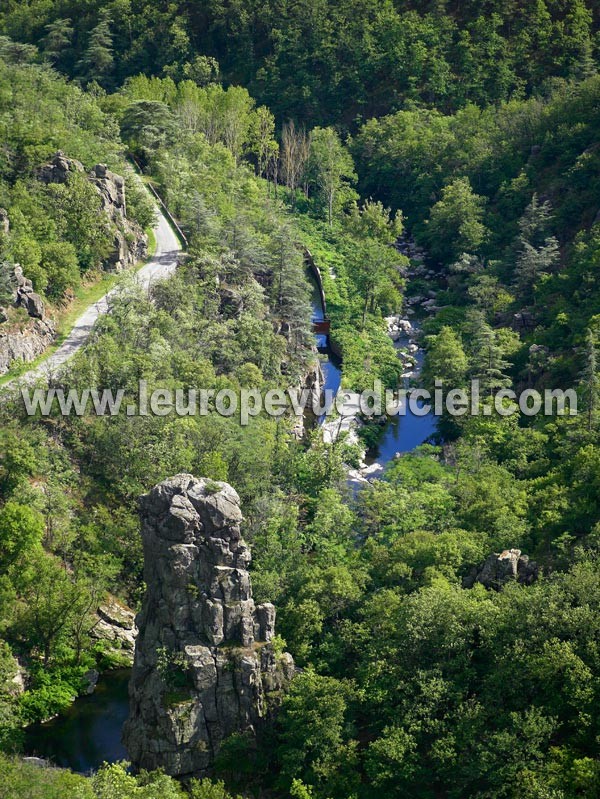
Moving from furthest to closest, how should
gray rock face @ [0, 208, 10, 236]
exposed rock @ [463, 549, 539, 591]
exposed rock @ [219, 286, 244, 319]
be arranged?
exposed rock @ [219, 286, 244, 319] < gray rock face @ [0, 208, 10, 236] < exposed rock @ [463, 549, 539, 591]

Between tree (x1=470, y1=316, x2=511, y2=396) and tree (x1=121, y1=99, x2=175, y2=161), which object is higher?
tree (x1=121, y1=99, x2=175, y2=161)

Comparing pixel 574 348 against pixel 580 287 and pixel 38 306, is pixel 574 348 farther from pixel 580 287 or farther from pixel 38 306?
pixel 38 306

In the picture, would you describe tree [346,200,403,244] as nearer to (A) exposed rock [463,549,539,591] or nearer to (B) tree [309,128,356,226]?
(B) tree [309,128,356,226]

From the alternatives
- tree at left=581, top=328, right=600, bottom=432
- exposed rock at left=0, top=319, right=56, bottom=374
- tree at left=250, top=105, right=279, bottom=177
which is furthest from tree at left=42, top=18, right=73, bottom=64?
tree at left=581, top=328, right=600, bottom=432

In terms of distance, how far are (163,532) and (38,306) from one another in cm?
3281

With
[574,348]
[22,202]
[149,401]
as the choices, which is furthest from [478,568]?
[22,202]

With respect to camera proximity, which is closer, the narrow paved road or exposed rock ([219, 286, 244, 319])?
the narrow paved road

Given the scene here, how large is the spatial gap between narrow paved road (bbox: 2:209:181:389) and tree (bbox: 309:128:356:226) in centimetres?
3486

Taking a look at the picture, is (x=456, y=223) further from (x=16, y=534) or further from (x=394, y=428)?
(x=16, y=534)

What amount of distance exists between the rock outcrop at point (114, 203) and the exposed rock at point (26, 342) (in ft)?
48.7

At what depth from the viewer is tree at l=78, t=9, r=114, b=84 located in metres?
170

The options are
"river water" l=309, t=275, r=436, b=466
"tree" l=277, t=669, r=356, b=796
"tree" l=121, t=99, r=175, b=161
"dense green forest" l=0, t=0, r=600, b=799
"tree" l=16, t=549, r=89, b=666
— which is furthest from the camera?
"tree" l=121, t=99, r=175, b=161

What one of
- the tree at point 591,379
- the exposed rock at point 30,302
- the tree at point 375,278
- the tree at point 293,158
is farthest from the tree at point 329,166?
the exposed rock at point 30,302

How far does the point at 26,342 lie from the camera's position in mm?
83438
